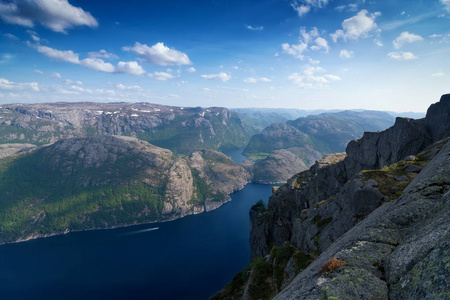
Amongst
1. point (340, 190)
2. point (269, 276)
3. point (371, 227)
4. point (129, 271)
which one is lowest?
point (129, 271)

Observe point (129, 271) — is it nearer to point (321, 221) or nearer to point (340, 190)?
point (321, 221)

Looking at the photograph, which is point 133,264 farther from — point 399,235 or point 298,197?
point 399,235

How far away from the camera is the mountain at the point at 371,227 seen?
10711 mm

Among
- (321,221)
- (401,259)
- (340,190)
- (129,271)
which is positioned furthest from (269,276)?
(129,271)

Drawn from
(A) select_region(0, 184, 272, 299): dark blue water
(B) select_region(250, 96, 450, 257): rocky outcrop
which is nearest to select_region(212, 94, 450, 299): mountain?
(B) select_region(250, 96, 450, 257): rocky outcrop

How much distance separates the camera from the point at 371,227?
17.1 metres

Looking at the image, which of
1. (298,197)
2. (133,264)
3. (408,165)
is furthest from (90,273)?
(408,165)

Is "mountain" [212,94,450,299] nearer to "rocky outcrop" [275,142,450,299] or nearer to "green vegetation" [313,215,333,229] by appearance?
"rocky outcrop" [275,142,450,299]

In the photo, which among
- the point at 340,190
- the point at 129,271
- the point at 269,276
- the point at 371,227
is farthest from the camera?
the point at 129,271

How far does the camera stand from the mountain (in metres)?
10.7

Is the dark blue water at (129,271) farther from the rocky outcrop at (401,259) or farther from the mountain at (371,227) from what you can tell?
the rocky outcrop at (401,259)

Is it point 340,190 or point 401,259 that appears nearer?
point 401,259

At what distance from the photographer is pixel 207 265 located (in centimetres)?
16075

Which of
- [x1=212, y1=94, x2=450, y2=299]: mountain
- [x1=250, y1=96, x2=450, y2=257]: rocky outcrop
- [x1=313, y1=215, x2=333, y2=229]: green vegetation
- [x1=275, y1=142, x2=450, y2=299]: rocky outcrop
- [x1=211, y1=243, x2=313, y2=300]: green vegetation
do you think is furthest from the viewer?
[x1=313, y1=215, x2=333, y2=229]: green vegetation
